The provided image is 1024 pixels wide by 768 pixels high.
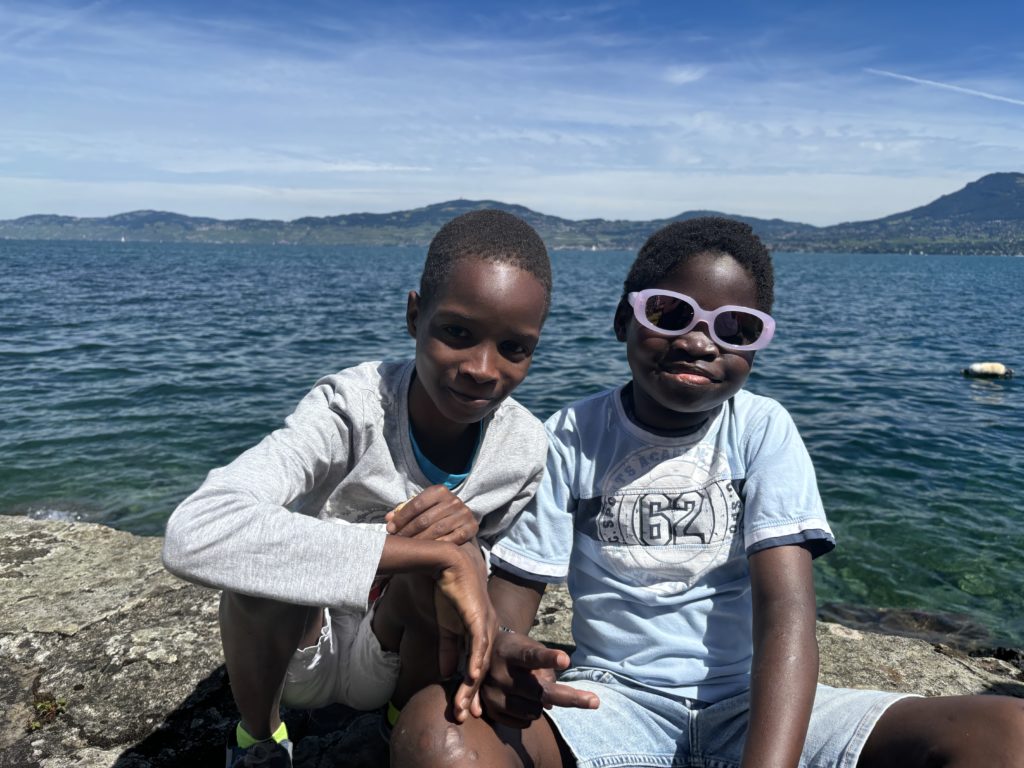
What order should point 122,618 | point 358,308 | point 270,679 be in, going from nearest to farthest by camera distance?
point 270,679, point 122,618, point 358,308

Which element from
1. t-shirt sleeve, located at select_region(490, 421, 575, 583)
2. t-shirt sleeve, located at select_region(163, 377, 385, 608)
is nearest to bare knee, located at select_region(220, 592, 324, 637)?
t-shirt sleeve, located at select_region(163, 377, 385, 608)

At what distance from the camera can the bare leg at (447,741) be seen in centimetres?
172

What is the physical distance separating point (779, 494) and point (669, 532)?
0.35 metres

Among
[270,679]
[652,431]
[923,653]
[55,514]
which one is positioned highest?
[652,431]

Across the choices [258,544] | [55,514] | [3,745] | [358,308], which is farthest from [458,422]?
[358,308]

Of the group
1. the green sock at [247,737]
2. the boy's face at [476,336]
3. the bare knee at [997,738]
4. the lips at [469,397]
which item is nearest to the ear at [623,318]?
the boy's face at [476,336]

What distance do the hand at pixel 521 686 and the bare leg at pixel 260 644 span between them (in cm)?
53

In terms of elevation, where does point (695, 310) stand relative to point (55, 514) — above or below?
above

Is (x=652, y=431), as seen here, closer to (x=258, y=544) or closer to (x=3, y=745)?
(x=258, y=544)

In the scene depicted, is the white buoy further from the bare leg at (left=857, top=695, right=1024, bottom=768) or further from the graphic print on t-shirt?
the bare leg at (left=857, top=695, right=1024, bottom=768)

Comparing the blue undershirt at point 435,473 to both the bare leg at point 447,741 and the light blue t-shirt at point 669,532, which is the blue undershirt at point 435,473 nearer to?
the light blue t-shirt at point 669,532

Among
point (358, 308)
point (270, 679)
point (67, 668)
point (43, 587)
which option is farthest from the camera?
point (358, 308)

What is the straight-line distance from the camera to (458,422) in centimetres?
232

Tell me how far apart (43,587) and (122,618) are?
0.69 metres
